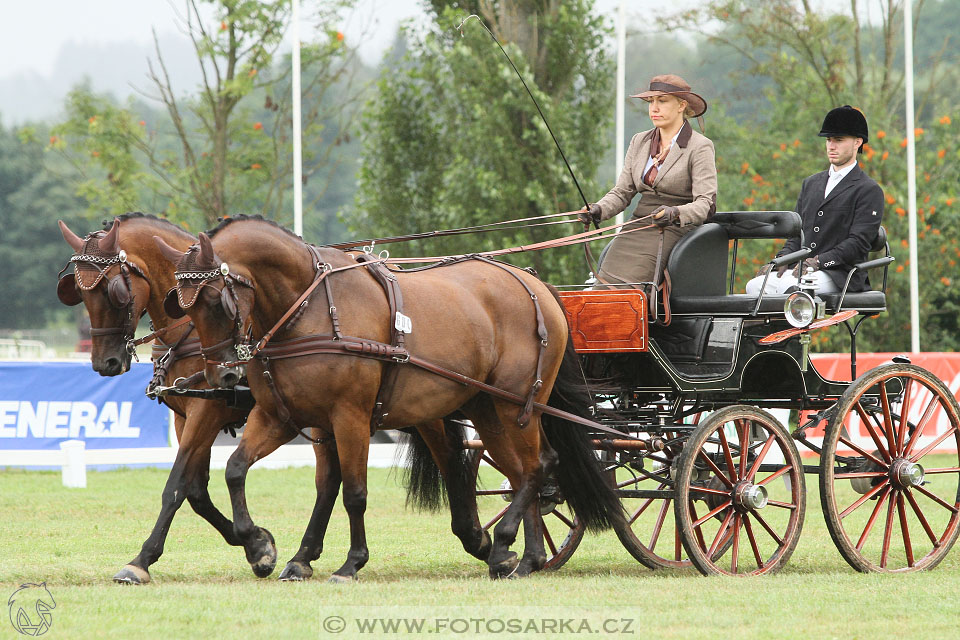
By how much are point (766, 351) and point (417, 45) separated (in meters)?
10.8

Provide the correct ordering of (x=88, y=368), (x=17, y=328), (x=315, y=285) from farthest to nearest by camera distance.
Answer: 1. (x=17, y=328)
2. (x=88, y=368)
3. (x=315, y=285)

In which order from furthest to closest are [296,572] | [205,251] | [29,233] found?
[29,233]
[296,572]
[205,251]

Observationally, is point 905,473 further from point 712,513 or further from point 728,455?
point 712,513

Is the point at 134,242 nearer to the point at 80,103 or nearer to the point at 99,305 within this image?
the point at 99,305

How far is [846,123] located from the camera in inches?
Result: 304

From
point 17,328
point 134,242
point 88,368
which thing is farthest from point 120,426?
point 17,328

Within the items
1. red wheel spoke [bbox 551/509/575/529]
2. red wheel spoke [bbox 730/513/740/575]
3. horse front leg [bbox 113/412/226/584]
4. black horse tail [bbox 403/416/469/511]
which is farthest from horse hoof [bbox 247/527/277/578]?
red wheel spoke [bbox 730/513/740/575]

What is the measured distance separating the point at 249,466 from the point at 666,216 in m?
2.73

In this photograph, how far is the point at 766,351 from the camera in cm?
721

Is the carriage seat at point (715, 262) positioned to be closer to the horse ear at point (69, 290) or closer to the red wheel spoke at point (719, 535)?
the red wheel spoke at point (719, 535)

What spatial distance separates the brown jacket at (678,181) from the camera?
7148mm

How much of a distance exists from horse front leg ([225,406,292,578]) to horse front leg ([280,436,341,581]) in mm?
145

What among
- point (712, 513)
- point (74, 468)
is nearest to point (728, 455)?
point (712, 513)

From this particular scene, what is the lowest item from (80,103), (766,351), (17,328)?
(17,328)
